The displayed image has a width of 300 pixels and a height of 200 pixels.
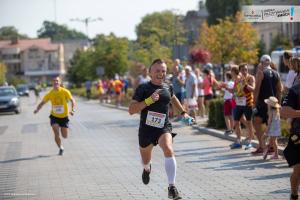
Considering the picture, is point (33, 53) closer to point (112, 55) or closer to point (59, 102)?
point (112, 55)

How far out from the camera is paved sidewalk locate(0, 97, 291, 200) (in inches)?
362

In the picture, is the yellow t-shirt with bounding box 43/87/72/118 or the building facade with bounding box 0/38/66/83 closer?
the yellow t-shirt with bounding box 43/87/72/118

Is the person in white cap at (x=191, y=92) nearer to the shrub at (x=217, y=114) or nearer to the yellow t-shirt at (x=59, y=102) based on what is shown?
the shrub at (x=217, y=114)

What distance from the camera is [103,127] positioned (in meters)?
22.1

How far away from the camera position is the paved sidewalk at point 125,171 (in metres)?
9.19

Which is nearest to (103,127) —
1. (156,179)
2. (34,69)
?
(156,179)

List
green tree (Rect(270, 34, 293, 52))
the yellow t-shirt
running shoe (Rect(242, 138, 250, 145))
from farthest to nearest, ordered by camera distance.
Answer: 1. green tree (Rect(270, 34, 293, 52))
2. the yellow t-shirt
3. running shoe (Rect(242, 138, 250, 145))

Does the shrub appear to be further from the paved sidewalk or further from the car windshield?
the car windshield

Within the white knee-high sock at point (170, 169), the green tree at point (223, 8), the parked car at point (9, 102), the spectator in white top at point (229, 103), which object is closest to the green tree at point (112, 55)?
the parked car at point (9, 102)

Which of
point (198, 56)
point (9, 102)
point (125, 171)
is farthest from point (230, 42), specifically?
point (125, 171)

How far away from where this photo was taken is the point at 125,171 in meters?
11.4

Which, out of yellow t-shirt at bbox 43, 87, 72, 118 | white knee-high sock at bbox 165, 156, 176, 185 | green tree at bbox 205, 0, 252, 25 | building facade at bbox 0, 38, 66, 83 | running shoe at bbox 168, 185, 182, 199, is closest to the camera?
running shoe at bbox 168, 185, 182, 199

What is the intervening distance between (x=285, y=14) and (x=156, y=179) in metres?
3.30

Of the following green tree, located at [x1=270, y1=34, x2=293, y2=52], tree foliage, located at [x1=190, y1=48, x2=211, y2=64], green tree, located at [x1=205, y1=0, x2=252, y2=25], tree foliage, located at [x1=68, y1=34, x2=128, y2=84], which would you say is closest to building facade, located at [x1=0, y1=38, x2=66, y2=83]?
green tree, located at [x1=205, y1=0, x2=252, y2=25]
